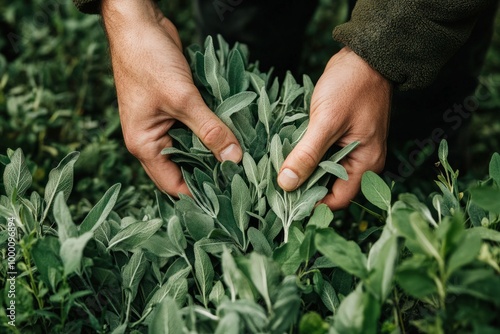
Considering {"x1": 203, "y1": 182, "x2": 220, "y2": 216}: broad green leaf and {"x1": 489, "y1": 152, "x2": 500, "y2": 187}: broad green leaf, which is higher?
{"x1": 489, "y1": 152, "x2": 500, "y2": 187}: broad green leaf

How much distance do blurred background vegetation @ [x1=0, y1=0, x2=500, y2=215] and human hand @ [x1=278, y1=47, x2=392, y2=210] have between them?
62cm

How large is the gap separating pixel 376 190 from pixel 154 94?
0.62 meters

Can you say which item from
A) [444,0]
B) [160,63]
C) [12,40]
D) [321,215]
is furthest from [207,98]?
[12,40]

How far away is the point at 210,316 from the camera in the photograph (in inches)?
34.5

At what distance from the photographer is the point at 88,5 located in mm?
1495

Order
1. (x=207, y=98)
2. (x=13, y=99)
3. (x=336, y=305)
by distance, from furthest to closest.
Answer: (x=13, y=99), (x=207, y=98), (x=336, y=305)

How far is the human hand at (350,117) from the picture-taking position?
3.97 feet

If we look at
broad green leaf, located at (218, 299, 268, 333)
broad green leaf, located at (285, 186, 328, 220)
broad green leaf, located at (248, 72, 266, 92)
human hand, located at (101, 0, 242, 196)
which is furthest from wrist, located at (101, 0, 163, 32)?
broad green leaf, located at (218, 299, 268, 333)

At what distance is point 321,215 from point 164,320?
1.27 ft

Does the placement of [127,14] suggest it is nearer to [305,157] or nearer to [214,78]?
[214,78]

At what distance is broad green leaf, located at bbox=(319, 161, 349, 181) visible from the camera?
3.70ft

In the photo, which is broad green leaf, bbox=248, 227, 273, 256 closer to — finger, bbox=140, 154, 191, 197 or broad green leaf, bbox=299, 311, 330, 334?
broad green leaf, bbox=299, 311, 330, 334

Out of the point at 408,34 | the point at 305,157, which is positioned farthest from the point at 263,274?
the point at 408,34

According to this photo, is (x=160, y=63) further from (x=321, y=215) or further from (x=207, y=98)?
(x=321, y=215)
